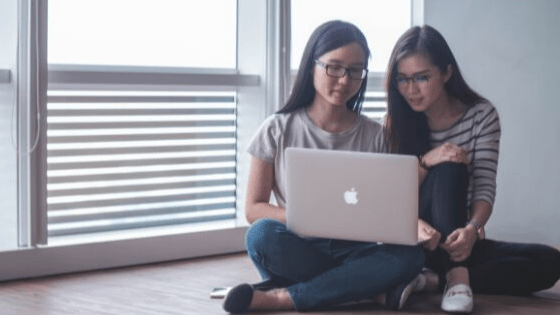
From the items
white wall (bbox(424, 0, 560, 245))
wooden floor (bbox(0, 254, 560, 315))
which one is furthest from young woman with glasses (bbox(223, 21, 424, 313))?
white wall (bbox(424, 0, 560, 245))

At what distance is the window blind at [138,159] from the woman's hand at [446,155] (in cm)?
130

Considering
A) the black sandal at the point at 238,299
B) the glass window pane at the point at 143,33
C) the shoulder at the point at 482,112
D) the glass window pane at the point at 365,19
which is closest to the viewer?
the black sandal at the point at 238,299

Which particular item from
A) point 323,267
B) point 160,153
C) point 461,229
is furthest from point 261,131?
point 160,153

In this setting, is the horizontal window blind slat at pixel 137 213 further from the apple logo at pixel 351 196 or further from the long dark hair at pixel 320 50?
the apple logo at pixel 351 196

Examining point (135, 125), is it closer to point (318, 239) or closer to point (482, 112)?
point (318, 239)

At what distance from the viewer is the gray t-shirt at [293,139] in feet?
9.78

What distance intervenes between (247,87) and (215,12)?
1.18 feet

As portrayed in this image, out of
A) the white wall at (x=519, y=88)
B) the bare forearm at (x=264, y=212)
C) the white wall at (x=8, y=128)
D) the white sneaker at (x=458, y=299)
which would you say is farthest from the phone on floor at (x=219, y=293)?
the white wall at (x=519, y=88)

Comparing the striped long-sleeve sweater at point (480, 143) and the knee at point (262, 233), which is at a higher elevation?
the striped long-sleeve sweater at point (480, 143)

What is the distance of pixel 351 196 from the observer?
8.78 feet

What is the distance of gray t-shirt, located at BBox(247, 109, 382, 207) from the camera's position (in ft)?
9.78

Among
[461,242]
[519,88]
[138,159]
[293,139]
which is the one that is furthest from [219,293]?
[519,88]

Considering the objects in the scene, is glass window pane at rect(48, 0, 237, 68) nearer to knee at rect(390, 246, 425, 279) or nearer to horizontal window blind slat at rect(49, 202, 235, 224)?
horizontal window blind slat at rect(49, 202, 235, 224)

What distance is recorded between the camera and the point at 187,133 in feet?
13.0
